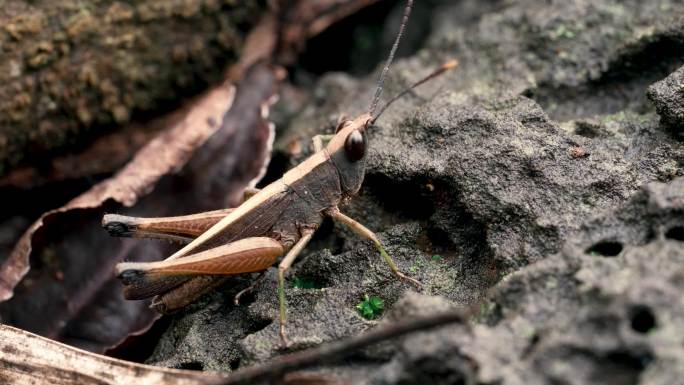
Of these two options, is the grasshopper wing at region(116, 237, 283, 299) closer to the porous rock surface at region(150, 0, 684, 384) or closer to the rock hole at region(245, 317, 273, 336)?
the porous rock surface at region(150, 0, 684, 384)

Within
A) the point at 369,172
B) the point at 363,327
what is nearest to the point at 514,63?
the point at 369,172

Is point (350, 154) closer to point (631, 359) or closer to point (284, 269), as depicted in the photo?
point (284, 269)

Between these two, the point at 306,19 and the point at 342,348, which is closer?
the point at 342,348

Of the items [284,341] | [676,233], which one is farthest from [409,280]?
[676,233]

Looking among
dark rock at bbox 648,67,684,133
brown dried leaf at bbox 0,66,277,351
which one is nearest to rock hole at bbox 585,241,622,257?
dark rock at bbox 648,67,684,133

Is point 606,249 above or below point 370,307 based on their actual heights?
above

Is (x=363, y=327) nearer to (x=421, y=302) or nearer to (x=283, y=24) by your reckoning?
(x=421, y=302)

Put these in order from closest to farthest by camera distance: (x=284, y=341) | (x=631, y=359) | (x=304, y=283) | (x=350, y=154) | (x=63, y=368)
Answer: (x=631, y=359)
(x=284, y=341)
(x=63, y=368)
(x=304, y=283)
(x=350, y=154)

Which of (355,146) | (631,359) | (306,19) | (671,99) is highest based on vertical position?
(671,99)
